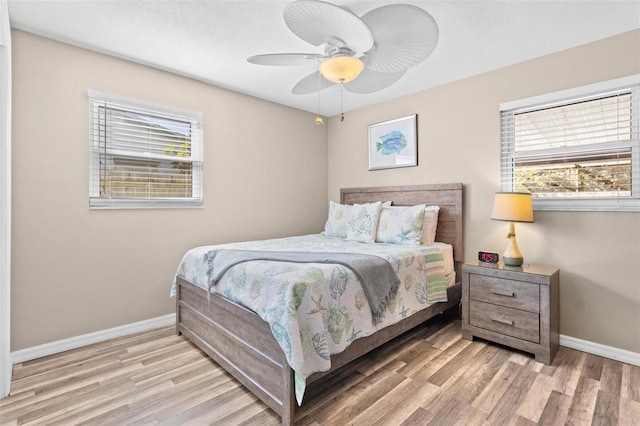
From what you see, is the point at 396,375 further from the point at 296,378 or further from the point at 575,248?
the point at 575,248

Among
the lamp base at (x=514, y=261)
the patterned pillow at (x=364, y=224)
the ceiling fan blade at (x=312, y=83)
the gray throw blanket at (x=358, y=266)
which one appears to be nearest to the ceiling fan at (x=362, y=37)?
the ceiling fan blade at (x=312, y=83)

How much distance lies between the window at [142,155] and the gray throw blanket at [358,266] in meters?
1.11

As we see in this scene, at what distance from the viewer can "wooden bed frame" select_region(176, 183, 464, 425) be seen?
5.62 feet

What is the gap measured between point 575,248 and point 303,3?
2731mm

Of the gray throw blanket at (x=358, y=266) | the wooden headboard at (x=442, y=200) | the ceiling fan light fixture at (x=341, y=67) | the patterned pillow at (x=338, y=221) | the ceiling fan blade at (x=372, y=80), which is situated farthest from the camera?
the patterned pillow at (x=338, y=221)

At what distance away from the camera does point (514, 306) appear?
8.02ft

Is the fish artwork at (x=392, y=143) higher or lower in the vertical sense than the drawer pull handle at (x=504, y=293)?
higher

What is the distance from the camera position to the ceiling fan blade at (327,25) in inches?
60.3

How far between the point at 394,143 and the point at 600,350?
265 cm

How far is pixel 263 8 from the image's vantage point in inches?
81.7

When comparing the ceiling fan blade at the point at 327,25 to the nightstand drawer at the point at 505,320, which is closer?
the ceiling fan blade at the point at 327,25

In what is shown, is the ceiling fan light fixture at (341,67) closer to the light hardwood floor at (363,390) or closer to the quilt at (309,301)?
the quilt at (309,301)

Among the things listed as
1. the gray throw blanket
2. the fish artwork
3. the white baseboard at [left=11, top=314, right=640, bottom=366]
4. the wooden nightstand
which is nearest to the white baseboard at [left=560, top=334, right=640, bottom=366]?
the white baseboard at [left=11, top=314, right=640, bottom=366]

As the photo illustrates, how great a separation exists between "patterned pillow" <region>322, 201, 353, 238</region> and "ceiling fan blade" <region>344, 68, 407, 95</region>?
5.07ft
